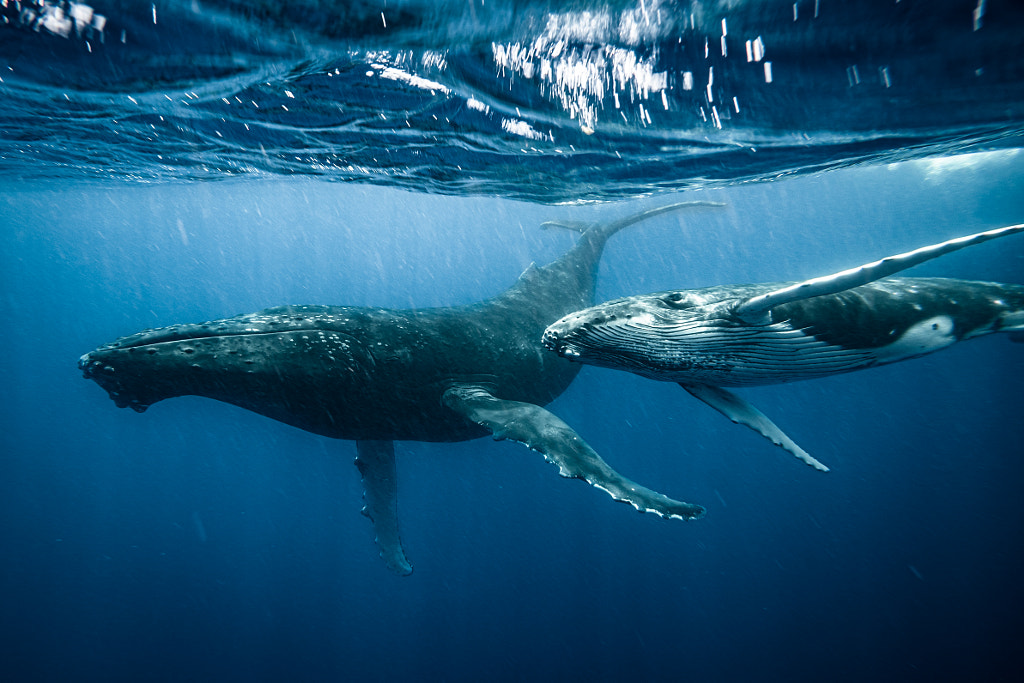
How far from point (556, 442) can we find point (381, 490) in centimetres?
422

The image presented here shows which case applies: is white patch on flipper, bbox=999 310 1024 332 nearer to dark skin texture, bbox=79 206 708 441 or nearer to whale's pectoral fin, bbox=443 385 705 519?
whale's pectoral fin, bbox=443 385 705 519

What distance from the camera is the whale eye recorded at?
3980mm

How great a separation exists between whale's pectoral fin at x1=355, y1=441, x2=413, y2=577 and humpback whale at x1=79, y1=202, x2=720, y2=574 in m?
0.02

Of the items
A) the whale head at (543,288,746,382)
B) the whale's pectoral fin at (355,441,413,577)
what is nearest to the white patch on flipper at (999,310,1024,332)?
the whale head at (543,288,746,382)

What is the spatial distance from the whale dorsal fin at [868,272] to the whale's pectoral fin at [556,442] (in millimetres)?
1688

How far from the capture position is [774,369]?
406 cm

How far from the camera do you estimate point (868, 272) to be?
3057 millimetres

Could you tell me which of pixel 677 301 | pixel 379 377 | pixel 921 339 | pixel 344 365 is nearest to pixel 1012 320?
pixel 921 339

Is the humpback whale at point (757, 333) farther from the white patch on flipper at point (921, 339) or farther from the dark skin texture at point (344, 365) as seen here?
the dark skin texture at point (344, 365)

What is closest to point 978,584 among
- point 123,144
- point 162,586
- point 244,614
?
point 123,144

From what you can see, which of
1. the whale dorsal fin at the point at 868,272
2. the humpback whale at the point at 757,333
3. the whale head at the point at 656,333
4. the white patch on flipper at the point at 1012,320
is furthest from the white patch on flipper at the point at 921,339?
the whale head at the point at 656,333

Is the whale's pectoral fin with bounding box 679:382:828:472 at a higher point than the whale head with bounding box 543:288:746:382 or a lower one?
lower

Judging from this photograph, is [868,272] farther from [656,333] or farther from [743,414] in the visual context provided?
[743,414]

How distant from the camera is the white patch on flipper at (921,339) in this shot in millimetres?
4078
